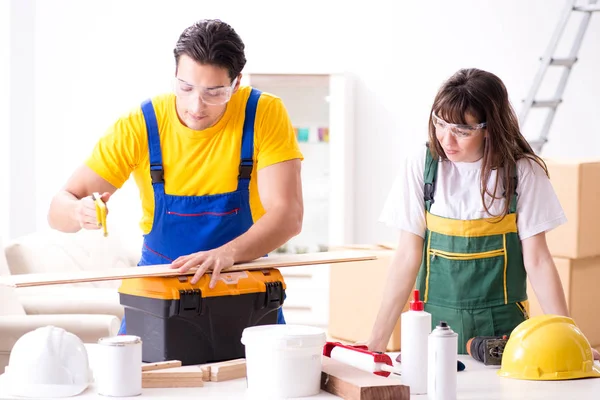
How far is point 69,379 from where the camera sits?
194cm

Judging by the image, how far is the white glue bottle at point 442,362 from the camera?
188 cm

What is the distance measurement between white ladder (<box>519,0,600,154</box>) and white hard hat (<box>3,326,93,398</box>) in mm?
3610

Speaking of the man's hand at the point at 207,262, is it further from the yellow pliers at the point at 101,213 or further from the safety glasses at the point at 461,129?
the safety glasses at the point at 461,129

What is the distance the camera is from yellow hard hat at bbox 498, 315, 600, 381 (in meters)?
2.13

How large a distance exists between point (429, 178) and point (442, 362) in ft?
2.77

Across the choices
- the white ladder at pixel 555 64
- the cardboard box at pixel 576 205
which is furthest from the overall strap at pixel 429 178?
the white ladder at pixel 555 64

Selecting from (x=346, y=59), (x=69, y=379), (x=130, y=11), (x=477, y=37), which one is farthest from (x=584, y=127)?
(x=69, y=379)

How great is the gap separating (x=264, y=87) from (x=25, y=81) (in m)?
1.69

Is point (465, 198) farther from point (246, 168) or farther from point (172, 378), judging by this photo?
point (172, 378)

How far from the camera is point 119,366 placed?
192cm

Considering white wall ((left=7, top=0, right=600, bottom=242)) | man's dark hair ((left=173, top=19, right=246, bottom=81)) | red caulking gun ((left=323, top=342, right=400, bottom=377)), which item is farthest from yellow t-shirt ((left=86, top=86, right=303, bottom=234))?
white wall ((left=7, top=0, right=600, bottom=242))

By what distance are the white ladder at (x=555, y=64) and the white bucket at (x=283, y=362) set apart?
11.1 feet

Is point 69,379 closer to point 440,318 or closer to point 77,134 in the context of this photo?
point 440,318

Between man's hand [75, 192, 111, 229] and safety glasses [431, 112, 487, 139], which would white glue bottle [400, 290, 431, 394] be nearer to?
safety glasses [431, 112, 487, 139]
